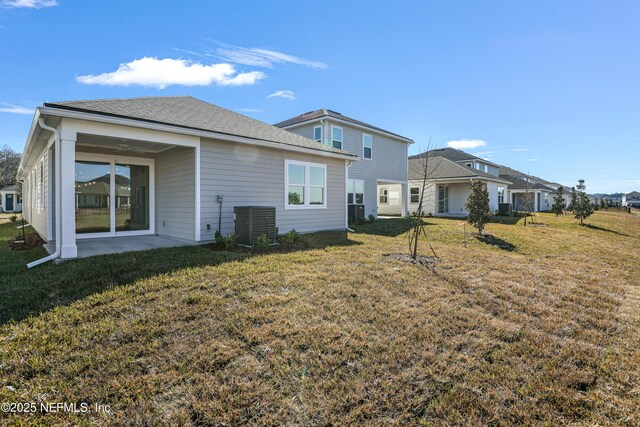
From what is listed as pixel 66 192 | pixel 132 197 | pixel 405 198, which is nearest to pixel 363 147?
pixel 405 198

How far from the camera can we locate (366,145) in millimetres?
17875

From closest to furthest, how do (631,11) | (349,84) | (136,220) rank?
1. (631,11)
2. (136,220)
3. (349,84)

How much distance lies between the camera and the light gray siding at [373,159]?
1673 centimetres

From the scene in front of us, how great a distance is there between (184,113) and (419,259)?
731 centimetres

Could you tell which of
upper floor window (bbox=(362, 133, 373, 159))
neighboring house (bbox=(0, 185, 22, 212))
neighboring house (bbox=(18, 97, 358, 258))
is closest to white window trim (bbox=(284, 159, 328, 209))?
neighboring house (bbox=(18, 97, 358, 258))

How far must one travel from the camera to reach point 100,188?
8.98 m

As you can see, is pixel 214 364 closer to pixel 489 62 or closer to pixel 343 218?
pixel 343 218

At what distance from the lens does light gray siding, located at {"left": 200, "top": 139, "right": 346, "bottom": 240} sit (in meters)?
8.09

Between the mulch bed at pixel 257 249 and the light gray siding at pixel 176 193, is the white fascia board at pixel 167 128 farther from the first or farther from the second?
the mulch bed at pixel 257 249

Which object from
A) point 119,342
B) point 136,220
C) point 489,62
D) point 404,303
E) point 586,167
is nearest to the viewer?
point 119,342

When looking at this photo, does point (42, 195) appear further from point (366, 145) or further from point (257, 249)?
point (366, 145)

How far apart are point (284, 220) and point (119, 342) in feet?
22.4

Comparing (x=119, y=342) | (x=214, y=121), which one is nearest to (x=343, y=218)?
(x=214, y=121)

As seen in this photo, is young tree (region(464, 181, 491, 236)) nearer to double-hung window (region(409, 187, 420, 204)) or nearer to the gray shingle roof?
double-hung window (region(409, 187, 420, 204))
